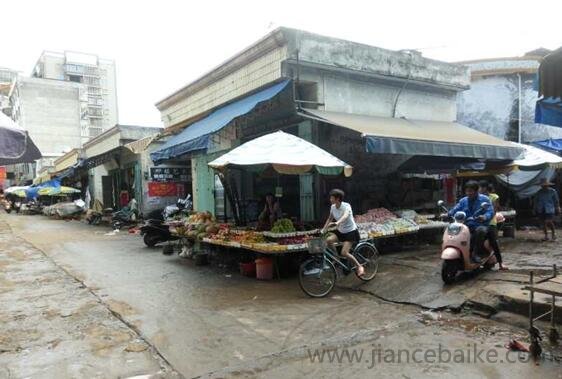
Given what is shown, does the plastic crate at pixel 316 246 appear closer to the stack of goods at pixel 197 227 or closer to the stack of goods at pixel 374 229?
the stack of goods at pixel 374 229

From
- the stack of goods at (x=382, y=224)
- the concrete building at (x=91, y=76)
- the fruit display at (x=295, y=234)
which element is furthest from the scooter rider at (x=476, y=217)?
the concrete building at (x=91, y=76)

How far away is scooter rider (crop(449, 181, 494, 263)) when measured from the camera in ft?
24.2

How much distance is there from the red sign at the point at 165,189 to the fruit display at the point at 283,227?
537 inches

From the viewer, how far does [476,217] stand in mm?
7457

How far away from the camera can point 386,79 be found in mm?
12469

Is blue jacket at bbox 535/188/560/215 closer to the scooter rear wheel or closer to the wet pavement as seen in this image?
the wet pavement

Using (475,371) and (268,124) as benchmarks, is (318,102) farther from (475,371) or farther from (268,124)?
(475,371)

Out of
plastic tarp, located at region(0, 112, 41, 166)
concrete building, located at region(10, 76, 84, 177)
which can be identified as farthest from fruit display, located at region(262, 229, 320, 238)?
concrete building, located at region(10, 76, 84, 177)

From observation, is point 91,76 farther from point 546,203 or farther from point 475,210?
point 475,210

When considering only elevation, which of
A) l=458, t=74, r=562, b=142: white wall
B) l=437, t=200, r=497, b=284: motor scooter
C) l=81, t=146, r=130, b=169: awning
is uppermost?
l=458, t=74, r=562, b=142: white wall

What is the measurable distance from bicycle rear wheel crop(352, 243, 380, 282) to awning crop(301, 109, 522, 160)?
6.43 ft

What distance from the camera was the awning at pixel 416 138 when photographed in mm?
9117

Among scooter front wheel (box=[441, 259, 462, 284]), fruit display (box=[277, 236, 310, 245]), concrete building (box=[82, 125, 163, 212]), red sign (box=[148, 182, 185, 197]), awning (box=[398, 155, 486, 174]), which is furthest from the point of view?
concrete building (box=[82, 125, 163, 212])

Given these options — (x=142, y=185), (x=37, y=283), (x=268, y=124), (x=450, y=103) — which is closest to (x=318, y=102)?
(x=268, y=124)
